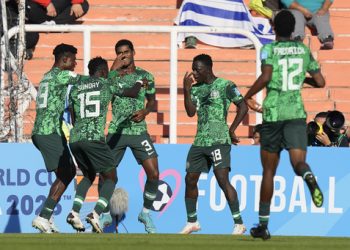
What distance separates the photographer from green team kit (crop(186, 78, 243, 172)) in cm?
1822

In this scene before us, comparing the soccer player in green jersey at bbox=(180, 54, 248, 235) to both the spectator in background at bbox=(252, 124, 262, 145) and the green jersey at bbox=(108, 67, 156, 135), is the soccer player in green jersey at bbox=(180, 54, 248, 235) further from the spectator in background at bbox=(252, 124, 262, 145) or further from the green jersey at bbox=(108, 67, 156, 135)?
the spectator in background at bbox=(252, 124, 262, 145)

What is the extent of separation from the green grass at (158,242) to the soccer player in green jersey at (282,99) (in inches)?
19.2

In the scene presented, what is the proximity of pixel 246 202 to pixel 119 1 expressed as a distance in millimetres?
4889

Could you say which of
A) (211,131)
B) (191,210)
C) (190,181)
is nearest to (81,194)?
(190,181)

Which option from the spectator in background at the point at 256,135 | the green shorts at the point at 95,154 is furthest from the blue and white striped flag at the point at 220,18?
the green shorts at the point at 95,154

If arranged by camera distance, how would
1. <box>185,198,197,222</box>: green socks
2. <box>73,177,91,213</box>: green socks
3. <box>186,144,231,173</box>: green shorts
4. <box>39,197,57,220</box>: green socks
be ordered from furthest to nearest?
<box>185,198,197,222</box>: green socks → <box>186,144,231,173</box>: green shorts → <box>39,197,57,220</box>: green socks → <box>73,177,91,213</box>: green socks

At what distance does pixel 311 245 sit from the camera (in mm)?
14906

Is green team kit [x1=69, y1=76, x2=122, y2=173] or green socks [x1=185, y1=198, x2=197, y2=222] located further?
green socks [x1=185, y1=198, x2=197, y2=222]

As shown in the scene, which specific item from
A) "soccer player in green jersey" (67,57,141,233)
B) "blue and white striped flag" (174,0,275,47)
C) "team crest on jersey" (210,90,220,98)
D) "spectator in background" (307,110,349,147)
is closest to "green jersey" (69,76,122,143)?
"soccer player in green jersey" (67,57,141,233)

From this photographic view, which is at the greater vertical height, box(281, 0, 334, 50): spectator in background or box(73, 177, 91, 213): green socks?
box(281, 0, 334, 50): spectator in background

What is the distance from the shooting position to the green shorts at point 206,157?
18.2 meters

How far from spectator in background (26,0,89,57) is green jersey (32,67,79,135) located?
147 inches

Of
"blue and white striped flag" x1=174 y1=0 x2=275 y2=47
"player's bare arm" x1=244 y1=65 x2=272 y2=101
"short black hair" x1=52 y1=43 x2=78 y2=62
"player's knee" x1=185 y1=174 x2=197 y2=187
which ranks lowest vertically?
"player's knee" x1=185 y1=174 x2=197 y2=187

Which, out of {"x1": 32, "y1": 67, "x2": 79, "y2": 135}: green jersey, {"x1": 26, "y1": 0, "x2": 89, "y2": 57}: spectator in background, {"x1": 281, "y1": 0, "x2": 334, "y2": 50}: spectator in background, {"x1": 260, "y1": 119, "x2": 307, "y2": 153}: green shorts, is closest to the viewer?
{"x1": 260, "y1": 119, "x2": 307, "y2": 153}: green shorts
